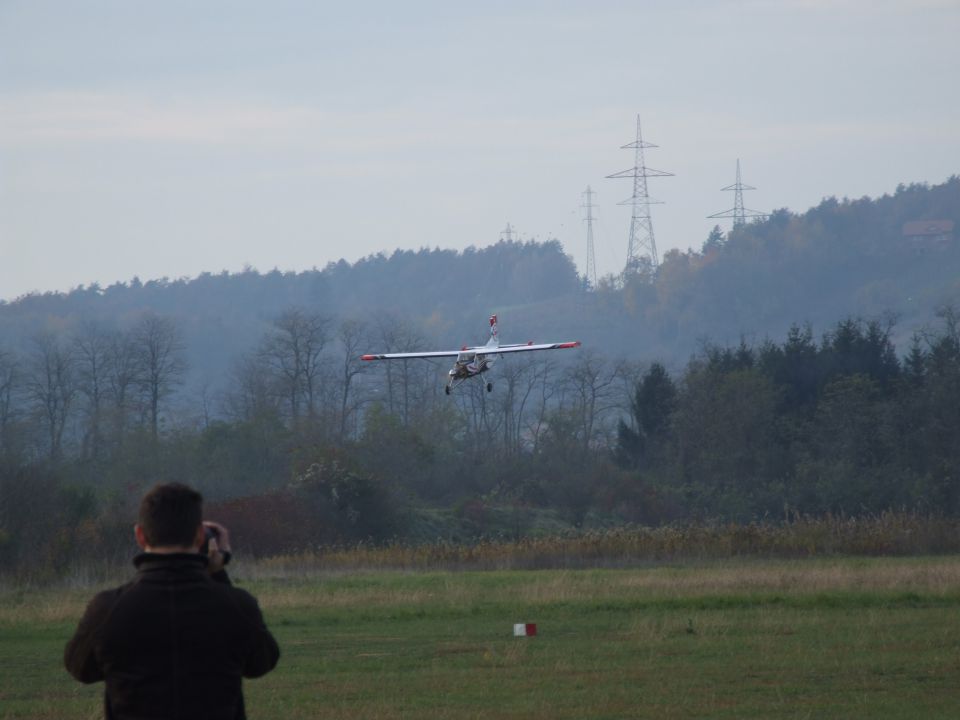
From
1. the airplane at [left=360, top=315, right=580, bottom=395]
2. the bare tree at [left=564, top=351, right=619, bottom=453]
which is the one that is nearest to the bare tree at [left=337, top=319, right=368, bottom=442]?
the bare tree at [left=564, top=351, right=619, bottom=453]

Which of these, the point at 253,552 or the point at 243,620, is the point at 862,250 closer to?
the point at 253,552

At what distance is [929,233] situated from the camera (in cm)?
18775

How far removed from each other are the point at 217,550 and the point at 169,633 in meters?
0.44

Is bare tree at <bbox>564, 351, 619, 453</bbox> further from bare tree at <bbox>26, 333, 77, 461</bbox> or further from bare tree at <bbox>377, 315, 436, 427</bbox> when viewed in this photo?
bare tree at <bbox>26, 333, 77, 461</bbox>

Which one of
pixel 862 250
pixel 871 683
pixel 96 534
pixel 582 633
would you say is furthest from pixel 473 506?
pixel 862 250

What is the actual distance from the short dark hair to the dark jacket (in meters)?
0.07

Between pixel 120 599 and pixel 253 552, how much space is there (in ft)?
133

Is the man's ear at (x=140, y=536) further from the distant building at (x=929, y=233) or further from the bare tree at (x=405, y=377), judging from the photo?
the distant building at (x=929, y=233)

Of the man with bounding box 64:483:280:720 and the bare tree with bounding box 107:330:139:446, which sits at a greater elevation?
the bare tree with bounding box 107:330:139:446

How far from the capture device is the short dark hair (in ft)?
16.3

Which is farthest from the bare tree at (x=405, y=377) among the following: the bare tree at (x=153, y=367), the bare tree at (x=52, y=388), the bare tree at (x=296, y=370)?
the bare tree at (x=52, y=388)

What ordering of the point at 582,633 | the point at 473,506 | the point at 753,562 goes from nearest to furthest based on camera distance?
1. the point at 582,633
2. the point at 753,562
3. the point at 473,506

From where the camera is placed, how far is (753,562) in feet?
116

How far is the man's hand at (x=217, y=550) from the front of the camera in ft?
17.1
